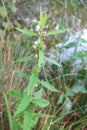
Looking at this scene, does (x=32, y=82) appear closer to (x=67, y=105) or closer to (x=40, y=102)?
(x=40, y=102)

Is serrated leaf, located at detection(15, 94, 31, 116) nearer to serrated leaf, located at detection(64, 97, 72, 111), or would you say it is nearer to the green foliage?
the green foliage

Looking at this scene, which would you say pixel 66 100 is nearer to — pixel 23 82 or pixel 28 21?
pixel 23 82

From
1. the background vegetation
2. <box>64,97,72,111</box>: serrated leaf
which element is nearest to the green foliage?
the background vegetation

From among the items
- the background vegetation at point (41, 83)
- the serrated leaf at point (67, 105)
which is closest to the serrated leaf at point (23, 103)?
the background vegetation at point (41, 83)

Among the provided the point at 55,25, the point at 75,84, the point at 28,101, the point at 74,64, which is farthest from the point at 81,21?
the point at 28,101

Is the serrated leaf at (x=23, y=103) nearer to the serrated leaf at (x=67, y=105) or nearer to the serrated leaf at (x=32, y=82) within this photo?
the serrated leaf at (x=32, y=82)

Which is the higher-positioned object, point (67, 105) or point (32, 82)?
point (32, 82)

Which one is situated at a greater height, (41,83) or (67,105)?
(41,83)

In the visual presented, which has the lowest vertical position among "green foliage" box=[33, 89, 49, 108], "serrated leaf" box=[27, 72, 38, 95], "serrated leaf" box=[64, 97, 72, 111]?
"serrated leaf" box=[64, 97, 72, 111]

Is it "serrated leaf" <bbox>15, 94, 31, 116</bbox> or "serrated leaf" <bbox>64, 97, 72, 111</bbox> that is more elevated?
"serrated leaf" <bbox>15, 94, 31, 116</bbox>

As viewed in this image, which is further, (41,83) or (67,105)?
(67,105)

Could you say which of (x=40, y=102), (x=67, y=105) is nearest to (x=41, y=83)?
(x=40, y=102)

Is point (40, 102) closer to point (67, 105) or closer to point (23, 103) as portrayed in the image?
point (23, 103)
